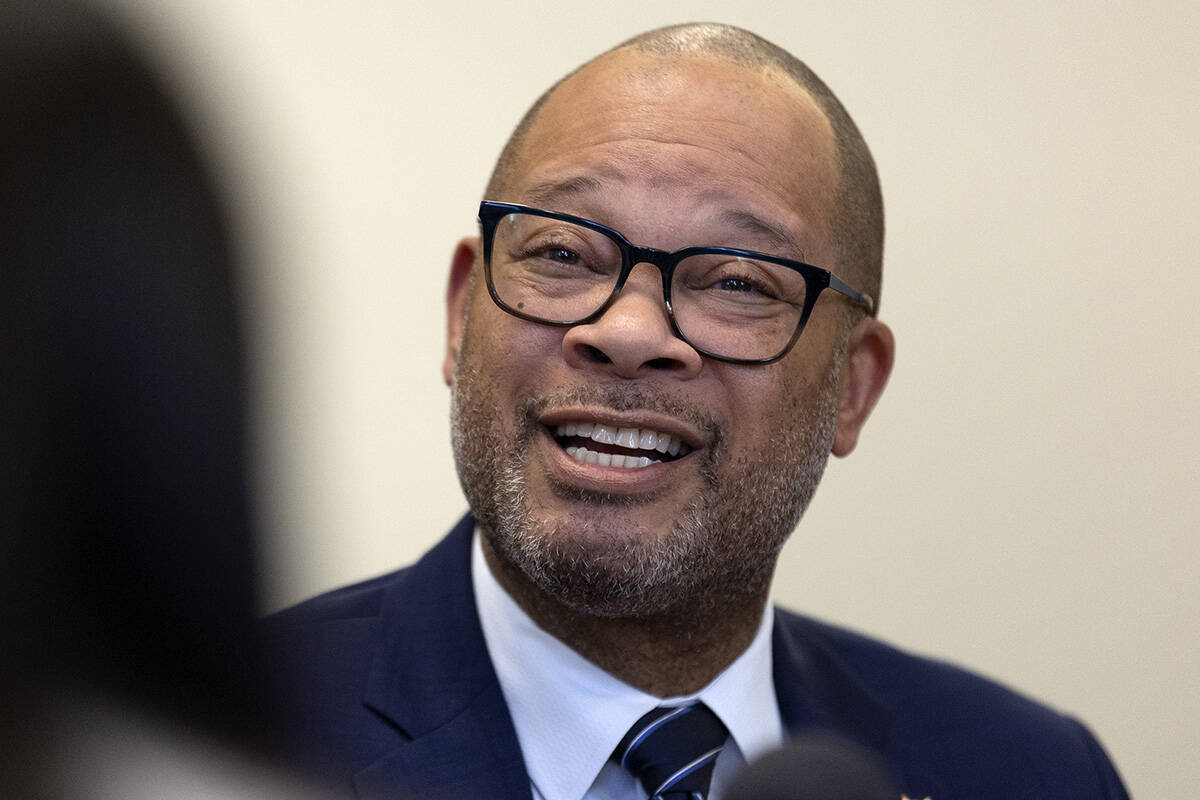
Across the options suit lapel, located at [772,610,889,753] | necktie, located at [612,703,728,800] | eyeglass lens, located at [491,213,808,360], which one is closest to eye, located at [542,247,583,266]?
eyeglass lens, located at [491,213,808,360]

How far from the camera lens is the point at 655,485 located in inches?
68.3

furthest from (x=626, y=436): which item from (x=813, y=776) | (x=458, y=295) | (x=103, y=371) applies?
(x=103, y=371)

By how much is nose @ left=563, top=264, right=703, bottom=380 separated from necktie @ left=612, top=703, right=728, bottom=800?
502mm

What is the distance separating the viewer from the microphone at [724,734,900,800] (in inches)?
21.8

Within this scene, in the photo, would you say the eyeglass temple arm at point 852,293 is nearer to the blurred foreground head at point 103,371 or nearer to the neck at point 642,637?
the neck at point 642,637

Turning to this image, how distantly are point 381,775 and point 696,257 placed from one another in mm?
778

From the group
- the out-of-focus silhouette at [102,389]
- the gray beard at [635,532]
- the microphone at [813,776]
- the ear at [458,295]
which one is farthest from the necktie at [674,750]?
the out-of-focus silhouette at [102,389]

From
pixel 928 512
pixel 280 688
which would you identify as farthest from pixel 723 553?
pixel 928 512

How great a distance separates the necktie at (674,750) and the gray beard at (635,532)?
146mm

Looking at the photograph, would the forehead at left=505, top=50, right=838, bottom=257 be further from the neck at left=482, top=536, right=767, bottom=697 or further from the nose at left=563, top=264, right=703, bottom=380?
Result: the neck at left=482, top=536, right=767, bottom=697

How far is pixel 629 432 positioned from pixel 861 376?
587mm

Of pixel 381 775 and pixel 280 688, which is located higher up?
pixel 280 688

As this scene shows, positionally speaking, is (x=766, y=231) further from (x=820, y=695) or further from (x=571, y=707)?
(x=820, y=695)

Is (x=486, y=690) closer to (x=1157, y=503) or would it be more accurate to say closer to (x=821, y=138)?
(x=821, y=138)
